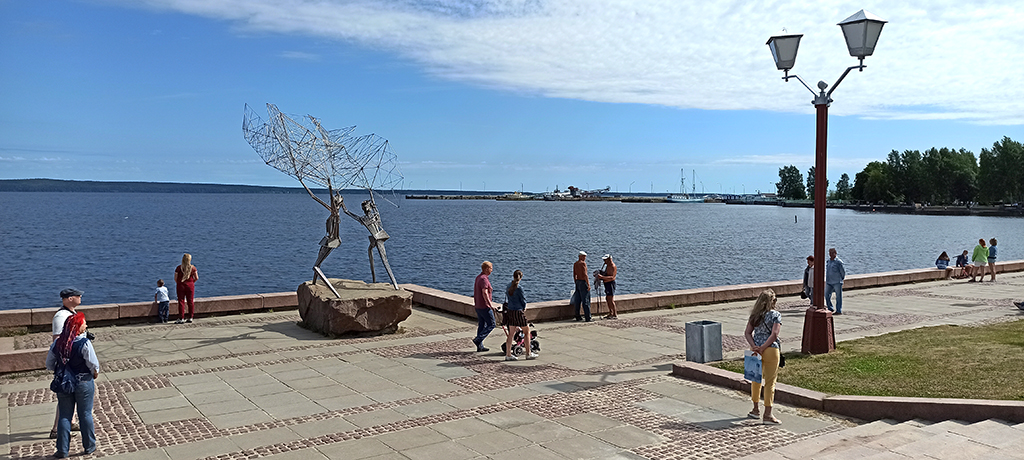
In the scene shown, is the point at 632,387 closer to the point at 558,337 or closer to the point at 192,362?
the point at 558,337

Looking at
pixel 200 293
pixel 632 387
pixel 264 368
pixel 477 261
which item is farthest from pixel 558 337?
pixel 477 261

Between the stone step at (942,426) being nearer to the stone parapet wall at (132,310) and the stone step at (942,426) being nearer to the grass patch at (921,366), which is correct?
the grass patch at (921,366)

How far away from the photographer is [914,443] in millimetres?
7719

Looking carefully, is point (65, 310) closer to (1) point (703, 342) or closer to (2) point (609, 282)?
(1) point (703, 342)

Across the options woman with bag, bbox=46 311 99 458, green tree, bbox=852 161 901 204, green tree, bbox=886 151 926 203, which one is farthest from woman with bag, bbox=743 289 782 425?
green tree, bbox=852 161 901 204

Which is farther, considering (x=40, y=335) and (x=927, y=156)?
(x=927, y=156)

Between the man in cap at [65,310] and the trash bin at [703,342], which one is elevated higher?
the man in cap at [65,310]

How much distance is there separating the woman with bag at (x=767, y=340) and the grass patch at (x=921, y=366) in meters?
1.50

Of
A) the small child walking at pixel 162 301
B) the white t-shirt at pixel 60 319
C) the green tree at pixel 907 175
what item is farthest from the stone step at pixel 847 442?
the green tree at pixel 907 175

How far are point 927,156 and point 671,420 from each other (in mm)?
149878

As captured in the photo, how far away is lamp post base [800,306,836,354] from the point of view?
41.1ft

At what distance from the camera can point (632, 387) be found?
10945 millimetres

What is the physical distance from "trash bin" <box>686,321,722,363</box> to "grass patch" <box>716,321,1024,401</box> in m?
0.28

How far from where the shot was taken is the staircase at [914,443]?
24.1 feet
